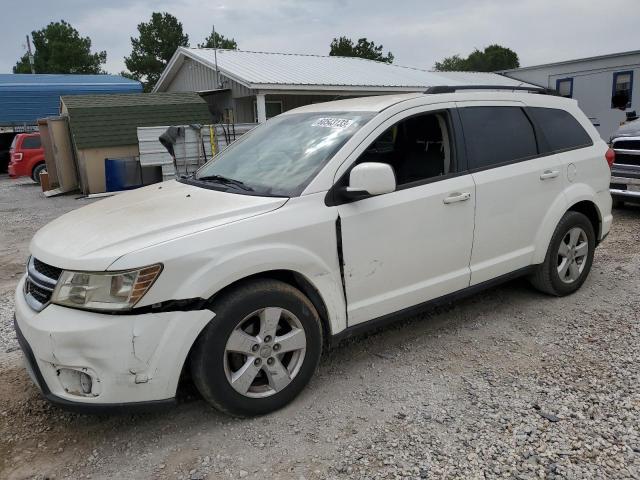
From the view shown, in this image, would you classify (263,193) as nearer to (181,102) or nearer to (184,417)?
(184,417)

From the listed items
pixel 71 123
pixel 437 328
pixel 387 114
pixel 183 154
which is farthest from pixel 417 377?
pixel 71 123

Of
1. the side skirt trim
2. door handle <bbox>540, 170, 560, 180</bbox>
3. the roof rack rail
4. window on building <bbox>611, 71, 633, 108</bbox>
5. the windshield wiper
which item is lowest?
the side skirt trim

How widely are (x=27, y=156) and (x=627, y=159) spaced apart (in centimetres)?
1783

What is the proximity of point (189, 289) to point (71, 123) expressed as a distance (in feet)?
41.5

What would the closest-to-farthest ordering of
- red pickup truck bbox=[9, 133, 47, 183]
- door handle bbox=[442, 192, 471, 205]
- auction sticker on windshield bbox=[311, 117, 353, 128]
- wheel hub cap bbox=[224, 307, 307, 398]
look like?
wheel hub cap bbox=[224, 307, 307, 398]
auction sticker on windshield bbox=[311, 117, 353, 128]
door handle bbox=[442, 192, 471, 205]
red pickup truck bbox=[9, 133, 47, 183]

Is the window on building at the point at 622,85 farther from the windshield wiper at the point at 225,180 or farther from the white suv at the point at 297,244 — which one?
the windshield wiper at the point at 225,180

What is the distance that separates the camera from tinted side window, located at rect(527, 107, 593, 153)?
4230mm

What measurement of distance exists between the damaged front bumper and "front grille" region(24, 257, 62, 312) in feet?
0.31

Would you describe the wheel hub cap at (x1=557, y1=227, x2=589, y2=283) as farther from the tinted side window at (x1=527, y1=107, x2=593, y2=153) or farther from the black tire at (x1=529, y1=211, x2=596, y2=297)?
the tinted side window at (x1=527, y1=107, x2=593, y2=153)

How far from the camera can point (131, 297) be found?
2.46 m

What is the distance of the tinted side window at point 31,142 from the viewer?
17672mm

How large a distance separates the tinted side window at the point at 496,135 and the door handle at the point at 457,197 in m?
0.25

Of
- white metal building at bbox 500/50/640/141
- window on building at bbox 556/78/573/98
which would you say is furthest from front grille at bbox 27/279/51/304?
window on building at bbox 556/78/573/98

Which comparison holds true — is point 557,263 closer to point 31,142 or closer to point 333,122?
point 333,122
